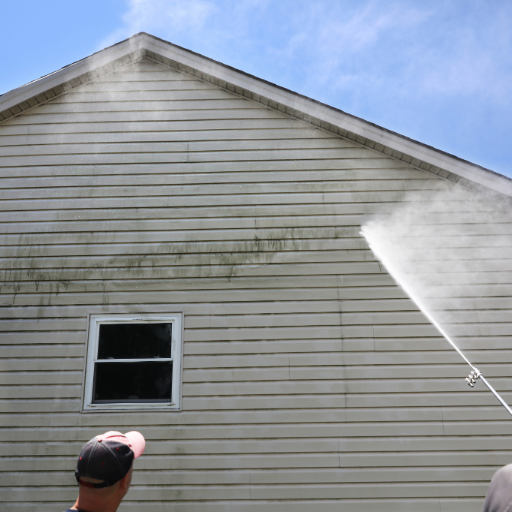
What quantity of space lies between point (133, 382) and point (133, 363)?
Result: 219 millimetres

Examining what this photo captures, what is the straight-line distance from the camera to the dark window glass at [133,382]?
5.79 meters

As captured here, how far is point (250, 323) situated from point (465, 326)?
259 centimetres

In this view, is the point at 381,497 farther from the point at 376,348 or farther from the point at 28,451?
the point at 28,451

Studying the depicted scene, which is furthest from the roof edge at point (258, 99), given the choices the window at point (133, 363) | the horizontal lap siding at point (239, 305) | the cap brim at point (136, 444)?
the cap brim at point (136, 444)

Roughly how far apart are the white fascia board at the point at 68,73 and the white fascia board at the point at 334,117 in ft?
0.92

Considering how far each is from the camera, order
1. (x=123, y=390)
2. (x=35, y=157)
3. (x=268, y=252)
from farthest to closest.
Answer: (x=35, y=157) → (x=268, y=252) → (x=123, y=390)

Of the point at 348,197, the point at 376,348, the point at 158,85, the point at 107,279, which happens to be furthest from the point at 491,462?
the point at 158,85

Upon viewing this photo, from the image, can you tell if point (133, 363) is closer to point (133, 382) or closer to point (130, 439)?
point (133, 382)

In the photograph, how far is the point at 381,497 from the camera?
5426 mm

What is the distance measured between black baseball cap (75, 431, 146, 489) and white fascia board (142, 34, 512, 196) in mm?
5283

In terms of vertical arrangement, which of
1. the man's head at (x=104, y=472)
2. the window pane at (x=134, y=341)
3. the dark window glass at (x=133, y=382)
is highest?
the window pane at (x=134, y=341)

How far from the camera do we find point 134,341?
5984 millimetres

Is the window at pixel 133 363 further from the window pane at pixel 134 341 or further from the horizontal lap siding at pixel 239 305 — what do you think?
the horizontal lap siding at pixel 239 305

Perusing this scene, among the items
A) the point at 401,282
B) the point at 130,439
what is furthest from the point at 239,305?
the point at 130,439
